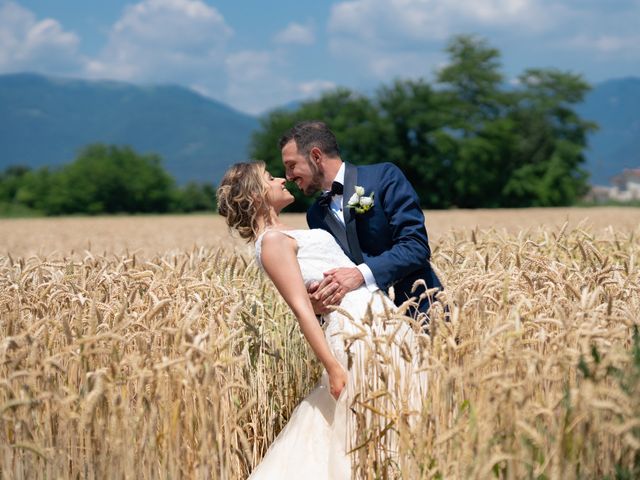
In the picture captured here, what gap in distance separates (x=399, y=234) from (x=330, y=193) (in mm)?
549

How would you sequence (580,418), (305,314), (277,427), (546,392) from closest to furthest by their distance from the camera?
1. (580,418)
2. (546,392)
3. (305,314)
4. (277,427)

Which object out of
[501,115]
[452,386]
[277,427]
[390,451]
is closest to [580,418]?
[452,386]

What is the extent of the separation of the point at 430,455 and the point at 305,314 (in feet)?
3.47

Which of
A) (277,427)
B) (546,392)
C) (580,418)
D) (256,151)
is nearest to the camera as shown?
(580,418)

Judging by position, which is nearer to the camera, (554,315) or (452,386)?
(452,386)

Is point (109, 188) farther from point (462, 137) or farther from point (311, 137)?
point (311, 137)

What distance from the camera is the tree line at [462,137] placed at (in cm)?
6838

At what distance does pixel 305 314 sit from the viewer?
13.8 feet

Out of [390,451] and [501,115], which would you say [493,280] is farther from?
[501,115]

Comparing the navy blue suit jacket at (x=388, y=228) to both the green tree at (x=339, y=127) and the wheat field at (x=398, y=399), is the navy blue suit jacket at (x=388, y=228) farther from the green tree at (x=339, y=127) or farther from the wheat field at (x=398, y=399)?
the green tree at (x=339, y=127)

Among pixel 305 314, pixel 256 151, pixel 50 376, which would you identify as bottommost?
pixel 50 376

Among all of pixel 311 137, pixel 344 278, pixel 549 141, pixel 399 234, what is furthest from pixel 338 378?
pixel 549 141

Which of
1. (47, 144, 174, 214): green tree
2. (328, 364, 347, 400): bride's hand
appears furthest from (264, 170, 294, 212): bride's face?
(47, 144, 174, 214): green tree

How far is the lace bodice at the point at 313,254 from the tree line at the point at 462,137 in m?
60.3
